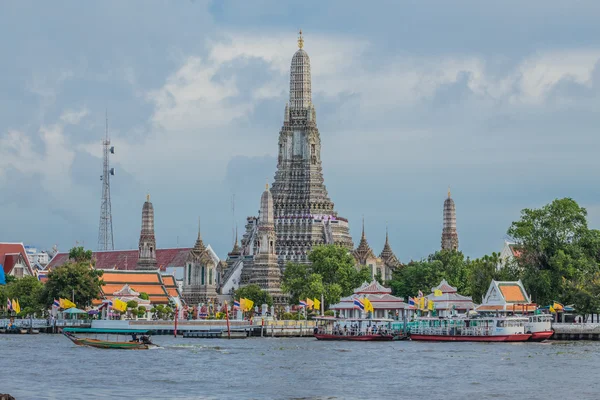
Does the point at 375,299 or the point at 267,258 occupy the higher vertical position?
the point at 267,258

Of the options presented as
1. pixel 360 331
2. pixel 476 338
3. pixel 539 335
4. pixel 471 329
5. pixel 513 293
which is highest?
pixel 513 293

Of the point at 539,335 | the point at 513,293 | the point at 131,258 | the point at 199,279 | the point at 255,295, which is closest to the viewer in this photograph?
the point at 539,335

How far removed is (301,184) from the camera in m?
149

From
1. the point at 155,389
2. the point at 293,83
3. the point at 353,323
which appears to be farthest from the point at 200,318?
the point at 155,389

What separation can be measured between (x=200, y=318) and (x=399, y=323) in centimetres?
2614

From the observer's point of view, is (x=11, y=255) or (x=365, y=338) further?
(x=11, y=255)

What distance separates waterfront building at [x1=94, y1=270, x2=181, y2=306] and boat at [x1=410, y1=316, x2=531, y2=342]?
112 ft

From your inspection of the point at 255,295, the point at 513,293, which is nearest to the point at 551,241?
the point at 513,293

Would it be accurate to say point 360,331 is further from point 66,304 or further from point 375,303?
point 66,304

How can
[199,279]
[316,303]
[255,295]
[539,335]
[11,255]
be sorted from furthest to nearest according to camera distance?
[11,255] < [199,279] < [255,295] < [316,303] < [539,335]

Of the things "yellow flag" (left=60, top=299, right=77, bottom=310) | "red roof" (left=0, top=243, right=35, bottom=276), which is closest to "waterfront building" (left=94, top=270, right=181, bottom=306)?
"yellow flag" (left=60, top=299, right=77, bottom=310)

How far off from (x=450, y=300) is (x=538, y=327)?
701 inches

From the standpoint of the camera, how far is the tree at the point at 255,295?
132 m

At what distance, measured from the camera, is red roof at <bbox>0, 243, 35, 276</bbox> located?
15725 centimetres
